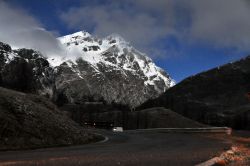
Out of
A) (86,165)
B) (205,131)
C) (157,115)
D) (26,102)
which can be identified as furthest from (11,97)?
(157,115)

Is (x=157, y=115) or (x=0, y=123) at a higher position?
(x=157, y=115)

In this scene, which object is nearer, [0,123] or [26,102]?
[0,123]

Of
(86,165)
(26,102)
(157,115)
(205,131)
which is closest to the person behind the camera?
(86,165)

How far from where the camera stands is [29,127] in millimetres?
36656

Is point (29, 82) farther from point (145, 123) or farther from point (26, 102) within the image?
point (26, 102)

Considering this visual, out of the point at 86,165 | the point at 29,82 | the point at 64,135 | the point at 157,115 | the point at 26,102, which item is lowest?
the point at 86,165

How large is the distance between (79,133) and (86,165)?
25.5 metres

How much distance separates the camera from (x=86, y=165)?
674 inches

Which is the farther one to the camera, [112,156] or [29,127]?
[29,127]

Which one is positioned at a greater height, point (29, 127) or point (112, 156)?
point (29, 127)

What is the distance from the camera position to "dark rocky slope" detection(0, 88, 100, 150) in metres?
34.1

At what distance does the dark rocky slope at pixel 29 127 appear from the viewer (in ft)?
112

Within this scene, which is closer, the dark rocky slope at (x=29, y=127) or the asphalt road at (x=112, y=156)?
the asphalt road at (x=112, y=156)

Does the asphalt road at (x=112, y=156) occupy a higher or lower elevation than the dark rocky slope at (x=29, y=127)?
lower
